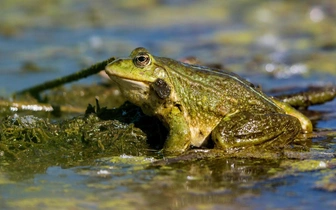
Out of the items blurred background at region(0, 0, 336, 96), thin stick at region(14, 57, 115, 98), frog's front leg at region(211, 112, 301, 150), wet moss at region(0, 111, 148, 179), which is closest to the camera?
frog's front leg at region(211, 112, 301, 150)

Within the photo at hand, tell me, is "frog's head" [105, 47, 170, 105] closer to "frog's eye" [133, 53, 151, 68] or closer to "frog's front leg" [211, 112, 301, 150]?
"frog's eye" [133, 53, 151, 68]

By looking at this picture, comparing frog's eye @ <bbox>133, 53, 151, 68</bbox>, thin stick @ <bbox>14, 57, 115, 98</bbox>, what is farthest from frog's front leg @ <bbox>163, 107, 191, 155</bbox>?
thin stick @ <bbox>14, 57, 115, 98</bbox>

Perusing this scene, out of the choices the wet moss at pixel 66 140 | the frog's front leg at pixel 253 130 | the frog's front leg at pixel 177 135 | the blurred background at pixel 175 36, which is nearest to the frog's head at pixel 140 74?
the frog's front leg at pixel 177 135

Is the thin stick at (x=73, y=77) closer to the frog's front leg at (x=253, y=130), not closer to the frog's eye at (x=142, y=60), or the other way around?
the frog's eye at (x=142, y=60)

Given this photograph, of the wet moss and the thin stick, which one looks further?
the thin stick

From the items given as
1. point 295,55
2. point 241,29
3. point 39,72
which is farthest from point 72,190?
point 241,29

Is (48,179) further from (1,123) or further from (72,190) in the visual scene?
(1,123)

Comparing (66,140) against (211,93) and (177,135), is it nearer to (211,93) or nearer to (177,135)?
(177,135)
